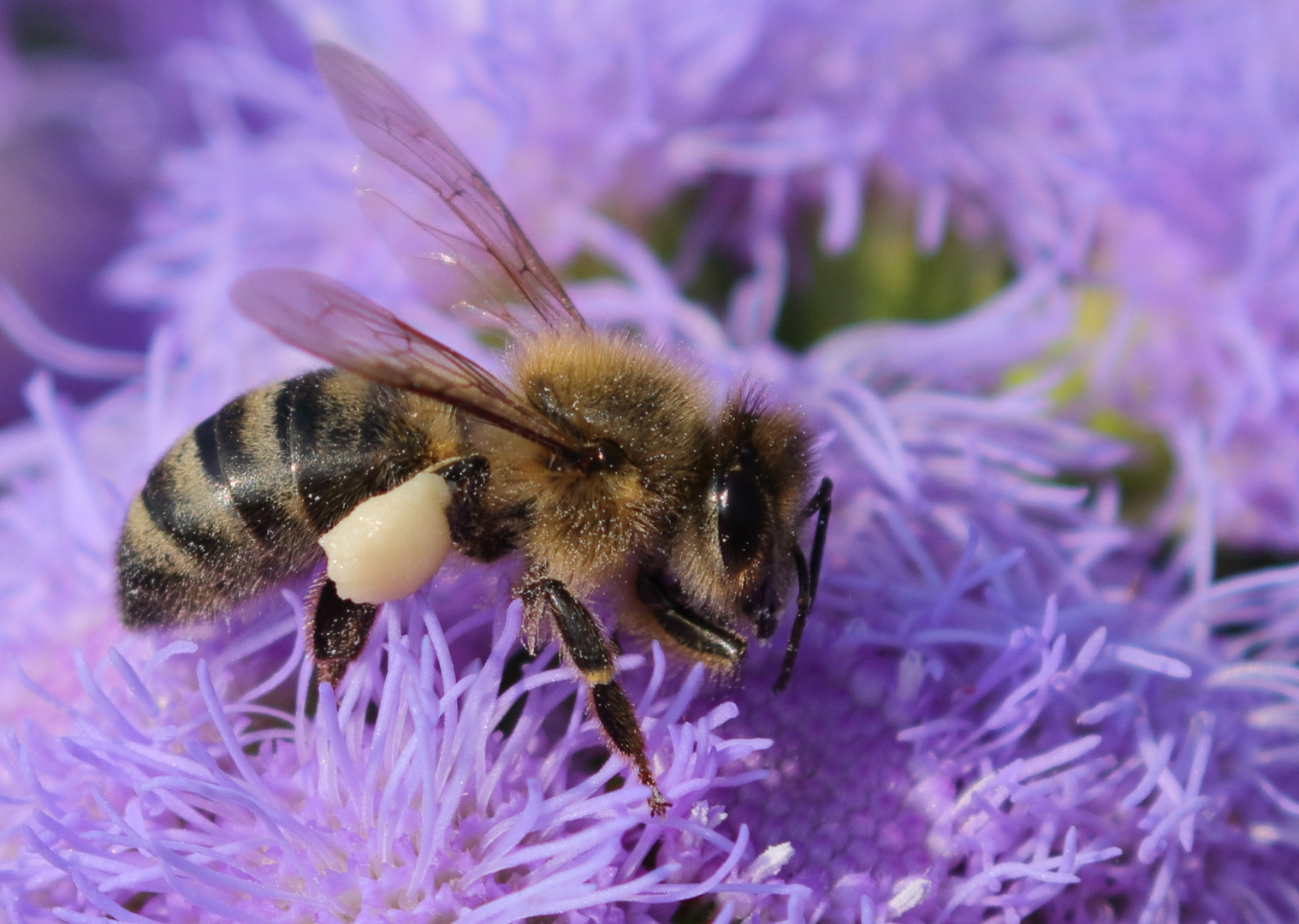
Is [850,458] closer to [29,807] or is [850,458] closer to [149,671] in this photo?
[149,671]

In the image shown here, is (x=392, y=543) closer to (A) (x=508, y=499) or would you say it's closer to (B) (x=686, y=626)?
(A) (x=508, y=499)

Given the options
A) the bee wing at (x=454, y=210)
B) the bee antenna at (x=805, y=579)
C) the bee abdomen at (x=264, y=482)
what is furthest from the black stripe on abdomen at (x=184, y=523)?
the bee antenna at (x=805, y=579)

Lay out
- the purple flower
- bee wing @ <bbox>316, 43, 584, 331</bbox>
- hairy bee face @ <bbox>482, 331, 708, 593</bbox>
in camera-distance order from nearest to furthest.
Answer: the purple flower
hairy bee face @ <bbox>482, 331, 708, 593</bbox>
bee wing @ <bbox>316, 43, 584, 331</bbox>

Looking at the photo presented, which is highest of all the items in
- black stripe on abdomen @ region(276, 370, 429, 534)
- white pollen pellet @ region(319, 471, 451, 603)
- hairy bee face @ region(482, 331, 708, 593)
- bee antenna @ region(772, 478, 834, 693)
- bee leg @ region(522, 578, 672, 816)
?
black stripe on abdomen @ region(276, 370, 429, 534)

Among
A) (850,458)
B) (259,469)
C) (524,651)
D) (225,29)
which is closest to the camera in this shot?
(259,469)

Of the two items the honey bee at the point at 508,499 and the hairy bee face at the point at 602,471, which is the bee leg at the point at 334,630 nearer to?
the honey bee at the point at 508,499

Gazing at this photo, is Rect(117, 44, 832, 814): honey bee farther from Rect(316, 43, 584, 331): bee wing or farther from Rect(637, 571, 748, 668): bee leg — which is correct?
Rect(316, 43, 584, 331): bee wing

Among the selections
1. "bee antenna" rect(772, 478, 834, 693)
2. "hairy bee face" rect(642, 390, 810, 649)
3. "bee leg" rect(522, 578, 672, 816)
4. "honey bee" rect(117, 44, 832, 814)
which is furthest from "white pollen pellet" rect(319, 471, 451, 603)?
"bee antenna" rect(772, 478, 834, 693)

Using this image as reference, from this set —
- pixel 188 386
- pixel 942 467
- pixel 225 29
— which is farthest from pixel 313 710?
pixel 225 29
